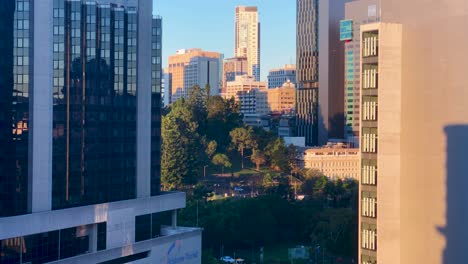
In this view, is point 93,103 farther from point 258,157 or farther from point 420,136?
point 258,157

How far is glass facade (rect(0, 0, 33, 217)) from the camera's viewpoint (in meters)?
32.4

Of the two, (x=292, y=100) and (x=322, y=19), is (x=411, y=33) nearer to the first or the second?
(x=322, y=19)

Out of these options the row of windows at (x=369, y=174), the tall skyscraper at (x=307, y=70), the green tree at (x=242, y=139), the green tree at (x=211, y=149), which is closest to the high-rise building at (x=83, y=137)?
the row of windows at (x=369, y=174)

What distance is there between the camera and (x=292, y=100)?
17350 cm

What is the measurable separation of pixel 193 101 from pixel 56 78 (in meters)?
60.6

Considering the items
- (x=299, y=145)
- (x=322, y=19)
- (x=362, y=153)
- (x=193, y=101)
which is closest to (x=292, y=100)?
(x=322, y=19)

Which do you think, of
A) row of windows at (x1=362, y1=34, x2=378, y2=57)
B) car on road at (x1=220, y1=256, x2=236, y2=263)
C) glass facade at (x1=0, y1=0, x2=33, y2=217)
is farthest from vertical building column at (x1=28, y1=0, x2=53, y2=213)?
row of windows at (x1=362, y1=34, x2=378, y2=57)

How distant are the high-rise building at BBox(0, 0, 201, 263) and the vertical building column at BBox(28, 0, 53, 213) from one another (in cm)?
5

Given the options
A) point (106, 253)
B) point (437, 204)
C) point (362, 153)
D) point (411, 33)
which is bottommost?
point (106, 253)

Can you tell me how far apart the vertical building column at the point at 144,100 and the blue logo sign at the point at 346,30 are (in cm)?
7236

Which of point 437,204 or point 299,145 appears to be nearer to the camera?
point 437,204

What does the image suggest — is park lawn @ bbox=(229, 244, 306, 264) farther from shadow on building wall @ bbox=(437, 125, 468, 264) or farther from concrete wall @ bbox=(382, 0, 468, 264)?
shadow on building wall @ bbox=(437, 125, 468, 264)

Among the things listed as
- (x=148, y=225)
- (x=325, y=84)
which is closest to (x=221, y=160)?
(x=148, y=225)

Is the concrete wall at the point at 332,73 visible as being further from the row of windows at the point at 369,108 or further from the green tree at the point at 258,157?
the row of windows at the point at 369,108
